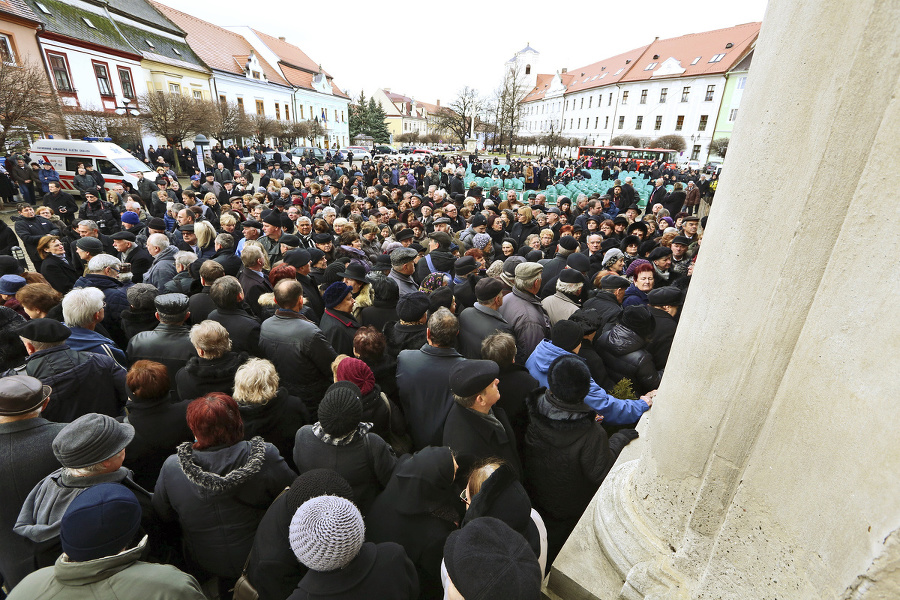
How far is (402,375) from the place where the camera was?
10.3 feet

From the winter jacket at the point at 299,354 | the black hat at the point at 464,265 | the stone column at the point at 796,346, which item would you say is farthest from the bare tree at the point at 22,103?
the stone column at the point at 796,346

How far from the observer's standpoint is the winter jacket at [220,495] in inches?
84.0

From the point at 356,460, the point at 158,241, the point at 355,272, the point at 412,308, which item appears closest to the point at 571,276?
the point at 412,308

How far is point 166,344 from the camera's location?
11.0 feet

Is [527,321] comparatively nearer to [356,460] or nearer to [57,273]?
[356,460]

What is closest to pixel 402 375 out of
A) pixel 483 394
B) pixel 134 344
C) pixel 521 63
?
pixel 483 394

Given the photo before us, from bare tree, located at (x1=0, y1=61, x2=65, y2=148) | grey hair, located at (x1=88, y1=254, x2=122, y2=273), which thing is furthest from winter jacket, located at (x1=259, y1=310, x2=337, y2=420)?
bare tree, located at (x1=0, y1=61, x2=65, y2=148)

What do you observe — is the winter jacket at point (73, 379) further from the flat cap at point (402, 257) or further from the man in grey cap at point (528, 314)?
the man in grey cap at point (528, 314)

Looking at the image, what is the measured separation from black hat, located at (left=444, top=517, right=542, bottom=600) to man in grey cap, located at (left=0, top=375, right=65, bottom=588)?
2259 millimetres

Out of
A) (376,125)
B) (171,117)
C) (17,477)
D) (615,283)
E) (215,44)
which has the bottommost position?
(17,477)

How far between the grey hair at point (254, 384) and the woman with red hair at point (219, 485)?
345 mm

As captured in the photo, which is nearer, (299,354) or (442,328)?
(442,328)

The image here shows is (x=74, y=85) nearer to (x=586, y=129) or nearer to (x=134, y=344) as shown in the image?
(x=134, y=344)

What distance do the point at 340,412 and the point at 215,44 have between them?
46.1 meters
